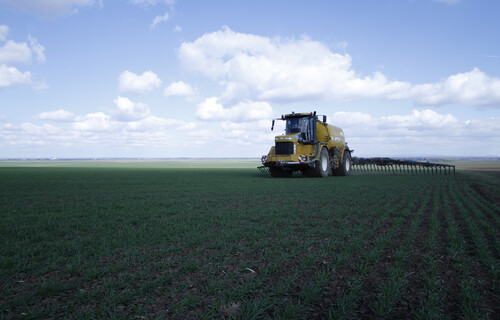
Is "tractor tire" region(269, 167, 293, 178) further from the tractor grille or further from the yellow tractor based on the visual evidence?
the tractor grille

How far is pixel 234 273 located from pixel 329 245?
1898mm

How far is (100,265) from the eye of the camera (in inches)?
167

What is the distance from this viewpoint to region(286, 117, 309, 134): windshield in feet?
64.1

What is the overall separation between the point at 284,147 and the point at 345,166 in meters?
6.37

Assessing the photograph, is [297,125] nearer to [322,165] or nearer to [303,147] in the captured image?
[303,147]

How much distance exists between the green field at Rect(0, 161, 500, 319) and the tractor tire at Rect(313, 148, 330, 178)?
11695 mm

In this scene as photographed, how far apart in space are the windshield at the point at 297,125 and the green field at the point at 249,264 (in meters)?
12.0

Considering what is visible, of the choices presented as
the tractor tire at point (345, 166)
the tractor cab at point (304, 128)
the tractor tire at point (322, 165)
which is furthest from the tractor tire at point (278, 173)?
the tractor tire at point (345, 166)

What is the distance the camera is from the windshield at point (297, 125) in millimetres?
19545

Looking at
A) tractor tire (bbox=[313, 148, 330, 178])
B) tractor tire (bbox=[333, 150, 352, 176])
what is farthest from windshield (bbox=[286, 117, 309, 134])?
tractor tire (bbox=[333, 150, 352, 176])

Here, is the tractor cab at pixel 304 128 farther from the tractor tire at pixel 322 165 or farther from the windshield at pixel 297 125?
the tractor tire at pixel 322 165

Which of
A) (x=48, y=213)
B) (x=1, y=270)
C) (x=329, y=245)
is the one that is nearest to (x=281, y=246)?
(x=329, y=245)

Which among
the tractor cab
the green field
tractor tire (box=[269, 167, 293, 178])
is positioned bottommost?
the green field

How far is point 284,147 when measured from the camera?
1933 centimetres
